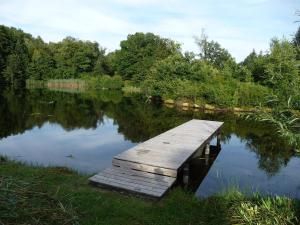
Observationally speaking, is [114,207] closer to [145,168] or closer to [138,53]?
[145,168]

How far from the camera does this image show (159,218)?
19.8ft

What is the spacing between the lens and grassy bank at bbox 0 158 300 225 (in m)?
4.28

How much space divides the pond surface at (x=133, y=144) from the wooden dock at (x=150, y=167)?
3.10ft

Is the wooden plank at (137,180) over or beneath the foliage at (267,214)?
beneath

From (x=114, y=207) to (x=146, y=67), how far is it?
5230 cm

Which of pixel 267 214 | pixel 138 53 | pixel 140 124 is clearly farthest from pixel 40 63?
pixel 267 214

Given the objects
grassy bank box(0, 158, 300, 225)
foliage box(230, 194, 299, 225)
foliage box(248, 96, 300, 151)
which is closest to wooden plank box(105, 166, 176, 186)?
grassy bank box(0, 158, 300, 225)

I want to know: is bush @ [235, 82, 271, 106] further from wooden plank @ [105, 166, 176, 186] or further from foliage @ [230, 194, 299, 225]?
foliage @ [230, 194, 299, 225]

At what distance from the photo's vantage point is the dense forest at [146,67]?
3094 centimetres

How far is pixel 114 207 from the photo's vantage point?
6258 mm

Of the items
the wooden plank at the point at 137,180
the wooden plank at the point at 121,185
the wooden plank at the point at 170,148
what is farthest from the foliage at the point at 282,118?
the wooden plank at the point at 170,148

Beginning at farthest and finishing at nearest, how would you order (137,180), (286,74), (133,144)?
(133,144) → (137,180) → (286,74)

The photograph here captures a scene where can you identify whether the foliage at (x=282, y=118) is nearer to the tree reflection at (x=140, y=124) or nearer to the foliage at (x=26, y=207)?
the foliage at (x=26, y=207)

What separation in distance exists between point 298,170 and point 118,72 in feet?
185
